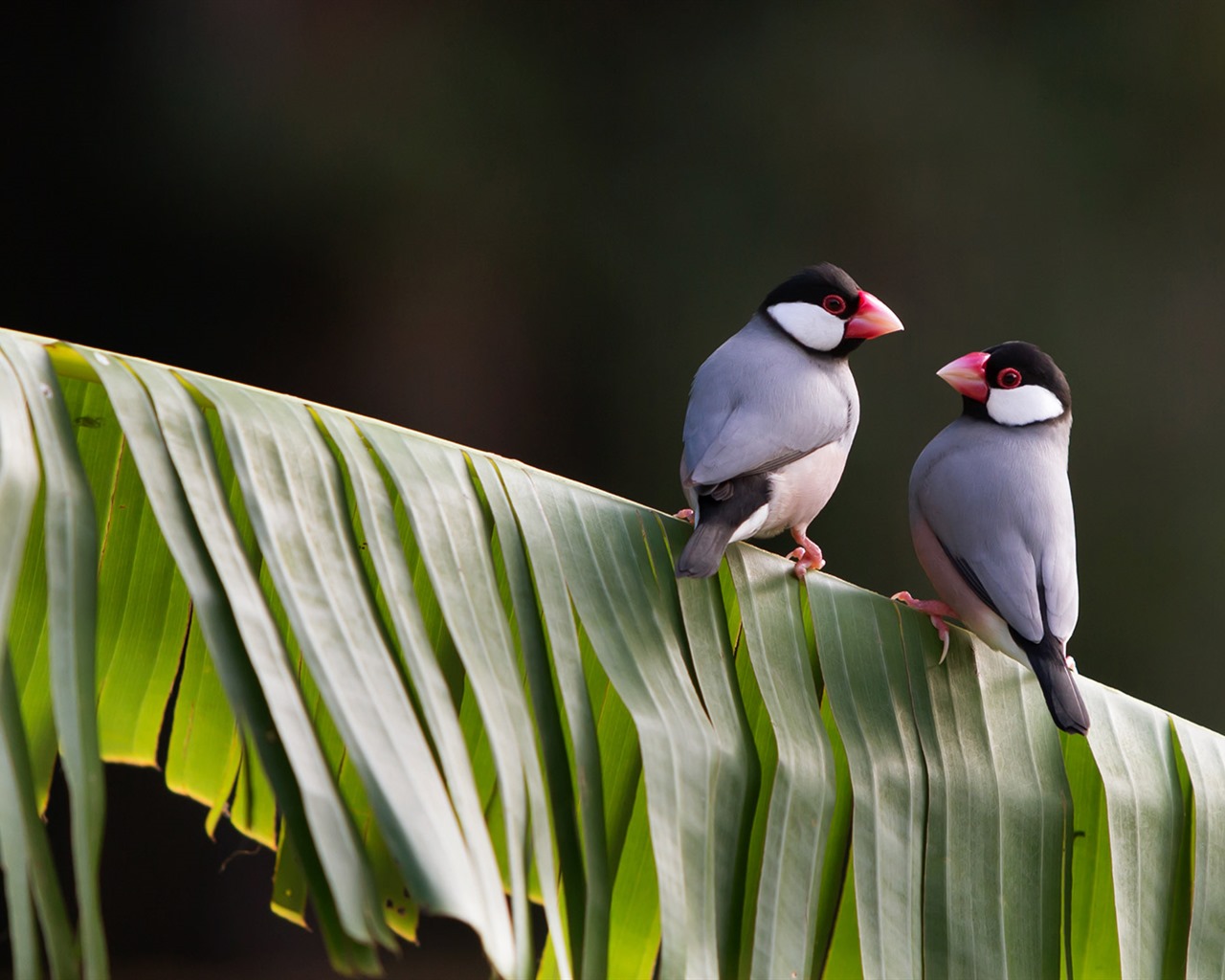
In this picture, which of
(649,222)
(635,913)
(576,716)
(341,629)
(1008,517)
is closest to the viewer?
(341,629)

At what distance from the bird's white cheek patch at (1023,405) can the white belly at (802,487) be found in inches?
8.0

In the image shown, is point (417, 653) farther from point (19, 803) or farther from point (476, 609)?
point (19, 803)

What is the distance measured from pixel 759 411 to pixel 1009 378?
381 mm

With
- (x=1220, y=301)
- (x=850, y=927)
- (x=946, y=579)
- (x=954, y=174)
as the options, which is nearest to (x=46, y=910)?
(x=850, y=927)

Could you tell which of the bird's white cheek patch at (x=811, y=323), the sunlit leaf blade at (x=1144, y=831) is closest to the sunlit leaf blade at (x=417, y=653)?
the sunlit leaf blade at (x=1144, y=831)

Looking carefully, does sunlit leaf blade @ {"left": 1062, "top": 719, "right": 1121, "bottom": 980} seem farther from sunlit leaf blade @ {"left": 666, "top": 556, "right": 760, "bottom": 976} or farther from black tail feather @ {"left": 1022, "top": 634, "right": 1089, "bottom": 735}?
sunlit leaf blade @ {"left": 666, "top": 556, "right": 760, "bottom": 976}

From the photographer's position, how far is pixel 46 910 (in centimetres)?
57

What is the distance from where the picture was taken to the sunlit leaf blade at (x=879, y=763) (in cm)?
93

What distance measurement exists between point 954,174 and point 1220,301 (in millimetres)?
1037

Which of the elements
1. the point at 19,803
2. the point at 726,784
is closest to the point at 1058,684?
the point at 726,784

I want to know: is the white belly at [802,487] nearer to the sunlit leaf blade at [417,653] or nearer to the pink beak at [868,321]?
the pink beak at [868,321]

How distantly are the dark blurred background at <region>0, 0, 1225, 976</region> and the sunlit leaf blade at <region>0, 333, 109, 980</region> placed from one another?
3022 mm

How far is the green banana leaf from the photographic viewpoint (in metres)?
0.62

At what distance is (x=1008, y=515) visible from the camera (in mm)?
1369
